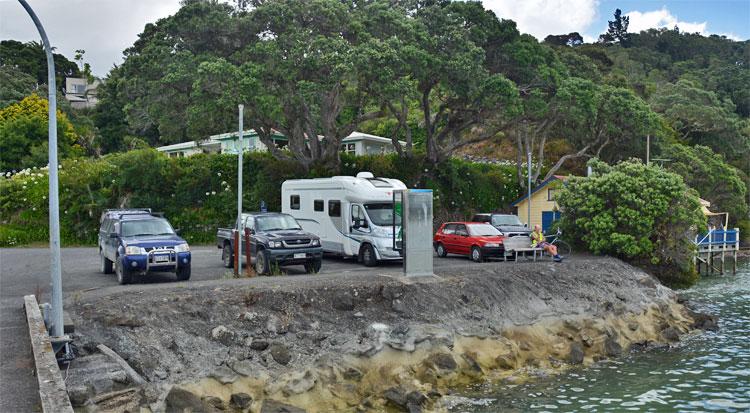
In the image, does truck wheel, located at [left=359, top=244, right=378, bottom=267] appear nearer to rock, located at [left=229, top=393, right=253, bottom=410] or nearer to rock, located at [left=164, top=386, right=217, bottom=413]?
rock, located at [left=229, top=393, right=253, bottom=410]

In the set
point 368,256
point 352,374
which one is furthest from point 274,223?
point 352,374

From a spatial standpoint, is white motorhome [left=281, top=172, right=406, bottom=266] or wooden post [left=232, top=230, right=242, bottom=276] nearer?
wooden post [left=232, top=230, right=242, bottom=276]

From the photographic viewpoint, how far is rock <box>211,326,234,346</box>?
1474cm

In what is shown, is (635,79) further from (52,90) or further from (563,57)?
(52,90)

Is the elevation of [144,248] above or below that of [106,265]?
above

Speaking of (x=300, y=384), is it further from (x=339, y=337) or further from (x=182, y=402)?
(x=182, y=402)

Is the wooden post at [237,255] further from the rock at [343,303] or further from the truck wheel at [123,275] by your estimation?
the rock at [343,303]

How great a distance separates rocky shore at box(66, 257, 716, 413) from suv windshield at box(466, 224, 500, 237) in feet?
16.3

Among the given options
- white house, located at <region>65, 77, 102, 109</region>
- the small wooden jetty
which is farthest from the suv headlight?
white house, located at <region>65, 77, 102, 109</region>

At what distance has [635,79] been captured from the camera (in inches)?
3137

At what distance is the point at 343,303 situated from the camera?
1708 centimetres

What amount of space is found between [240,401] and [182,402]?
46.2 inches

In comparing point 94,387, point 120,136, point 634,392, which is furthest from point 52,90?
point 120,136

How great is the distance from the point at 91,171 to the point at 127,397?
91.7 ft
